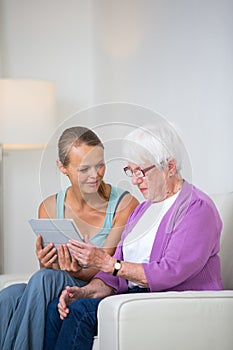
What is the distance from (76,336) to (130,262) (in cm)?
28

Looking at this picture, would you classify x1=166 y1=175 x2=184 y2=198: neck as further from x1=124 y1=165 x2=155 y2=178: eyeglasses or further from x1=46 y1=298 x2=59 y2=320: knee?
x1=46 y1=298 x2=59 y2=320: knee

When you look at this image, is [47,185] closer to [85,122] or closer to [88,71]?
[85,122]

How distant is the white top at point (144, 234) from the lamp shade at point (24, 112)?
1.37 meters

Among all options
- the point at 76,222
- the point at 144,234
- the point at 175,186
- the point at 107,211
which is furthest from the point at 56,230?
the point at 175,186

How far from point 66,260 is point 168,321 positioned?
516 millimetres

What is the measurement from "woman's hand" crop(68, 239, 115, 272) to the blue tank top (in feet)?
0.41

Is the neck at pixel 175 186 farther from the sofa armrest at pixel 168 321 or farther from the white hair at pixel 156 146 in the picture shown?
the sofa armrest at pixel 168 321

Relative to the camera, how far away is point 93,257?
2.16m

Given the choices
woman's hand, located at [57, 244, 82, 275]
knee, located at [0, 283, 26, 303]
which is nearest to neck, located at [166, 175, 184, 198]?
woman's hand, located at [57, 244, 82, 275]

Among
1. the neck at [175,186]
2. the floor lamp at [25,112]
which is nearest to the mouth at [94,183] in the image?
the neck at [175,186]

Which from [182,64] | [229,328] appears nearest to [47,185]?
[229,328]

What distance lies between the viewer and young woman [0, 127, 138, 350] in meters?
2.24

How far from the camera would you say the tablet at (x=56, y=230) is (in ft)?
7.42

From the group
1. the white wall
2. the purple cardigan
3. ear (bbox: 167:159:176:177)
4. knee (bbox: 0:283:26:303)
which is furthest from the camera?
the white wall
